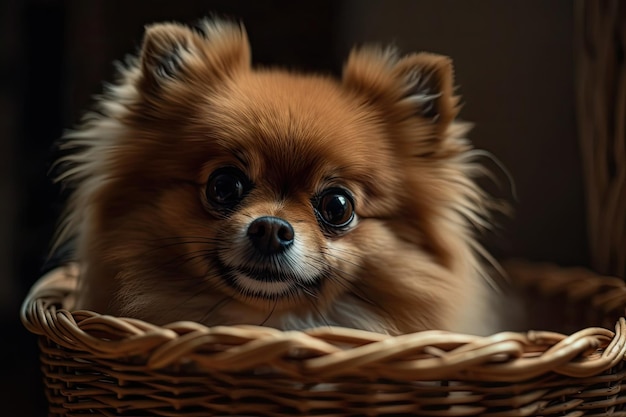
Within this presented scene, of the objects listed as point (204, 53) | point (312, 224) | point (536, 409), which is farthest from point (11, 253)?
point (536, 409)

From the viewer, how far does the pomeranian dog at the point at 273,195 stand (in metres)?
1.23

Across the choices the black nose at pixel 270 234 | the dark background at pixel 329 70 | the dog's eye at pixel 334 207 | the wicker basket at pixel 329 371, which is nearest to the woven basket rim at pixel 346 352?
the wicker basket at pixel 329 371

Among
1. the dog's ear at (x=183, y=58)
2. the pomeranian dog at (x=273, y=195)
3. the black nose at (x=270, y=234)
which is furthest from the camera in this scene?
the dog's ear at (x=183, y=58)

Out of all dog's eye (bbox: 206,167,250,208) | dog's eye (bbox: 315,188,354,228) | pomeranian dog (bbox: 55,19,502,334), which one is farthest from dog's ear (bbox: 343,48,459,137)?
dog's eye (bbox: 206,167,250,208)

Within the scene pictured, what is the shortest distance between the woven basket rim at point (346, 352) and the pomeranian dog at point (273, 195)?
235 mm

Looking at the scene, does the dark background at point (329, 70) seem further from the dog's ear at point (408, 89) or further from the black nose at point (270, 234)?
the black nose at point (270, 234)

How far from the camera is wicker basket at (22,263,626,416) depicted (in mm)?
908

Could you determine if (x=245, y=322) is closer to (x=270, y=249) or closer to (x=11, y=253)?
(x=270, y=249)

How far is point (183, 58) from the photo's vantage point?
55.2 inches

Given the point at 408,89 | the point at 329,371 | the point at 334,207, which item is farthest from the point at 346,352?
the point at 408,89

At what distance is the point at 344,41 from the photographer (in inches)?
86.4

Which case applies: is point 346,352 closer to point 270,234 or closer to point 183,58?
point 270,234

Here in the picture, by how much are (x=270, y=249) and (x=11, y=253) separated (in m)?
1.38

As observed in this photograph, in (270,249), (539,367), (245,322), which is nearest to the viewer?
(539,367)
